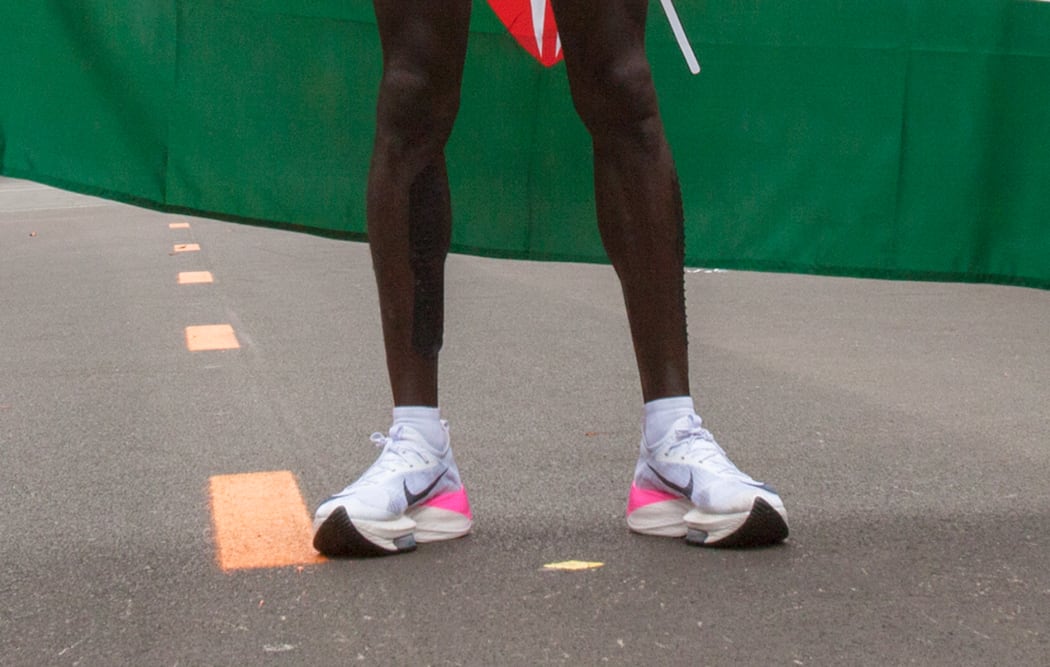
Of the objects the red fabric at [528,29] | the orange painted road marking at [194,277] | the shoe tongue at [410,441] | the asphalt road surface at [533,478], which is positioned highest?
the red fabric at [528,29]

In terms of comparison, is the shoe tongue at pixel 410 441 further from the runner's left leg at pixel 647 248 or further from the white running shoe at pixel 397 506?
the runner's left leg at pixel 647 248

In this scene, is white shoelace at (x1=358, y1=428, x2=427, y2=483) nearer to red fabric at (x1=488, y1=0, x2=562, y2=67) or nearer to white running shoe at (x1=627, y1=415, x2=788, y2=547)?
white running shoe at (x1=627, y1=415, x2=788, y2=547)

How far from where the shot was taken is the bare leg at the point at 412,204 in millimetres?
2217

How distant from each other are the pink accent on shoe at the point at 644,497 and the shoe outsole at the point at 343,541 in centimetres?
38

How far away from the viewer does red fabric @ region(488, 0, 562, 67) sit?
3521 millimetres

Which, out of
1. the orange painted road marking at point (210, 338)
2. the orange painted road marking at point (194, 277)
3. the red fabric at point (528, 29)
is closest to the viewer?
the red fabric at point (528, 29)

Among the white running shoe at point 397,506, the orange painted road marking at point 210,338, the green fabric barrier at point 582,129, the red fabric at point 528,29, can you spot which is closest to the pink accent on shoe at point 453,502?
the white running shoe at point 397,506

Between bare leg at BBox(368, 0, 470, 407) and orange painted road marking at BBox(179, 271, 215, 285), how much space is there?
3.98 meters

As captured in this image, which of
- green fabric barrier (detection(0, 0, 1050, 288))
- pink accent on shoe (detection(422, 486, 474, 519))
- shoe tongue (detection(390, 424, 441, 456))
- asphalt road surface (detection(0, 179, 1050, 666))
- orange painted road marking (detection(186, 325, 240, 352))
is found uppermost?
green fabric barrier (detection(0, 0, 1050, 288))

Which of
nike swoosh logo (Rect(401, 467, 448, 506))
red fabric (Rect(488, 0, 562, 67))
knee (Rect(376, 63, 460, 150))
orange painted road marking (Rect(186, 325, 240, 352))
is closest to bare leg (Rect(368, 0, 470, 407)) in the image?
knee (Rect(376, 63, 460, 150))

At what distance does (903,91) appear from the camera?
3.73 meters

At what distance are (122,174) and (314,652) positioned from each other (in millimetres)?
1832

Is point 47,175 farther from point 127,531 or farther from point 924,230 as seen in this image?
point 924,230

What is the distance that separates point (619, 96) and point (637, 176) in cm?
13
